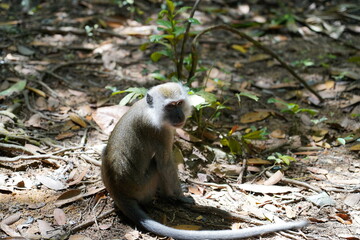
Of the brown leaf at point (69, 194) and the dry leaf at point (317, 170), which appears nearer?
the brown leaf at point (69, 194)

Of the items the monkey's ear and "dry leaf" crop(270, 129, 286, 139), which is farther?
"dry leaf" crop(270, 129, 286, 139)

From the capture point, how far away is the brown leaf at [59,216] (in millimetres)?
4441

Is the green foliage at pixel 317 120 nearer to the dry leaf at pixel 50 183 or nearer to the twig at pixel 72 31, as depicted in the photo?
the dry leaf at pixel 50 183

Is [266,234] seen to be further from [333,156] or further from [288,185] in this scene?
[333,156]

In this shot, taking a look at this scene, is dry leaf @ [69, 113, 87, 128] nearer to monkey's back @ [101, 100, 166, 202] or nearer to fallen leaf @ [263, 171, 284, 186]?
monkey's back @ [101, 100, 166, 202]

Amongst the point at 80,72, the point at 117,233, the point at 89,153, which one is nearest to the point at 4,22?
the point at 80,72

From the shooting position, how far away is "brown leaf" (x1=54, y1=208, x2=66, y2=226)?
4441mm

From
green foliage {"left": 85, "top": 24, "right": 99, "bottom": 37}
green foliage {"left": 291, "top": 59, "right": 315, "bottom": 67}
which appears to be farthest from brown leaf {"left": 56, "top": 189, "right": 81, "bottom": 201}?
green foliage {"left": 291, "top": 59, "right": 315, "bottom": 67}

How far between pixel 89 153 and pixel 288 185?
103 inches

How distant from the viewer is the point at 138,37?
356 inches

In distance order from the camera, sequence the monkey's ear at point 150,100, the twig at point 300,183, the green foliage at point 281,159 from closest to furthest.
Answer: the monkey's ear at point 150,100
the twig at point 300,183
the green foliage at point 281,159

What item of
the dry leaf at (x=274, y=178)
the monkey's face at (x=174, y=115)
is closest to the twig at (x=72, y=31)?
the monkey's face at (x=174, y=115)

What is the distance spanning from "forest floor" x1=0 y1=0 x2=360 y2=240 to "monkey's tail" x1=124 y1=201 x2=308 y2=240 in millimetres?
138

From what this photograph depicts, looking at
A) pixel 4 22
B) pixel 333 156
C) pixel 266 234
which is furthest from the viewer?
pixel 4 22
